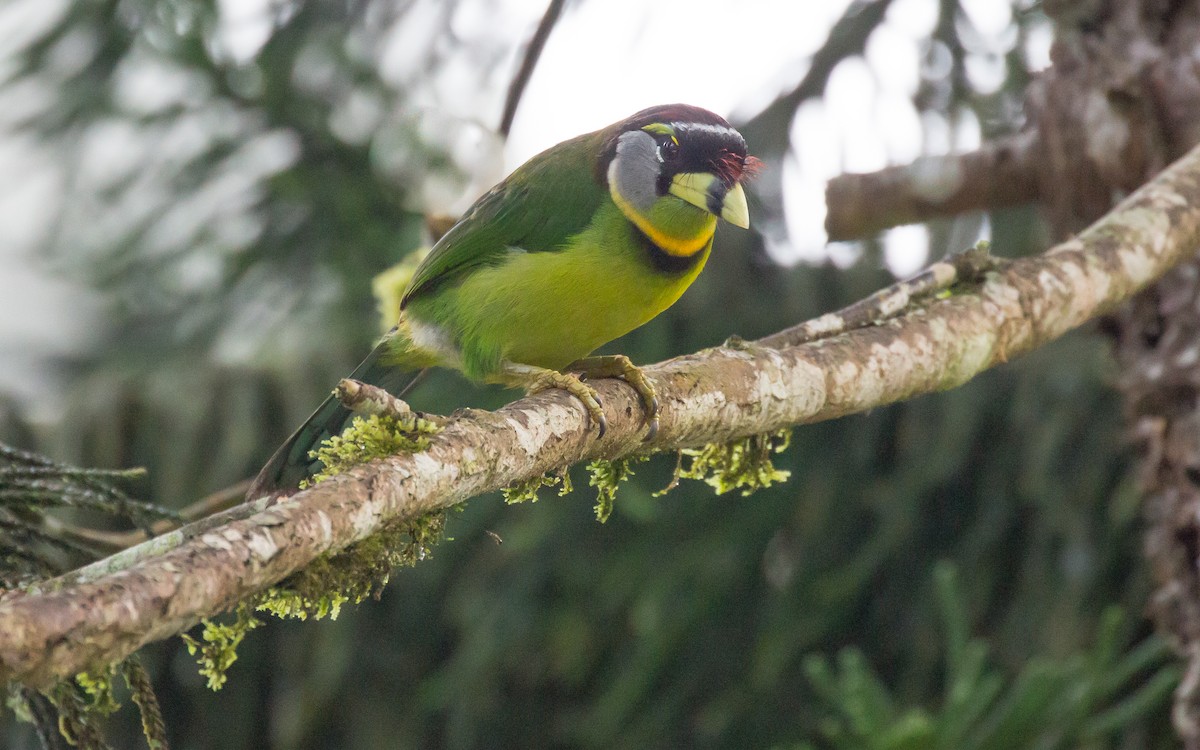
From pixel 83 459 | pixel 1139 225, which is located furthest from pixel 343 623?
pixel 1139 225

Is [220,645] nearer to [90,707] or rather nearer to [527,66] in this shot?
[90,707]

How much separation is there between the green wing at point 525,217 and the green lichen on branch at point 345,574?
88 centimetres

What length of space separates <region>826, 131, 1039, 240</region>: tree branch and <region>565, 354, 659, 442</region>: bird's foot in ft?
4.03

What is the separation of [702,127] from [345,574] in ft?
3.85

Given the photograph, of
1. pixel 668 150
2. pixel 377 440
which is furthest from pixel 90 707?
pixel 668 150

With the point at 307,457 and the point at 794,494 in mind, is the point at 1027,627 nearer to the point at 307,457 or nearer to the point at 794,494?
the point at 794,494

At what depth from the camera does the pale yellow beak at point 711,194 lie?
205 centimetres

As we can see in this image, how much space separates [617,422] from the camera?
1.68m

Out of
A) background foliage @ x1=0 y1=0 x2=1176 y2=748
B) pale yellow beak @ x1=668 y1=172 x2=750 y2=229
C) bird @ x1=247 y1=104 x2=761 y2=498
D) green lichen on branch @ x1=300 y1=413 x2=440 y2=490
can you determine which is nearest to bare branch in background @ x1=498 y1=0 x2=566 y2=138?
bird @ x1=247 y1=104 x2=761 y2=498

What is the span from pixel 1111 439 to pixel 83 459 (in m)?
3.23

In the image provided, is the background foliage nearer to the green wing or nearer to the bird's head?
the green wing

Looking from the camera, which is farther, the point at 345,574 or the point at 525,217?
the point at 525,217

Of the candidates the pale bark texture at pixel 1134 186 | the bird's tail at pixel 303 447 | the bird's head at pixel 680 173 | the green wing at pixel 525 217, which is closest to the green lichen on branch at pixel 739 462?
the bird's head at pixel 680 173

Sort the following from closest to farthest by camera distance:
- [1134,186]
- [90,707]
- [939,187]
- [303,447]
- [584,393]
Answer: [90,707], [584,393], [303,447], [1134,186], [939,187]
